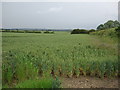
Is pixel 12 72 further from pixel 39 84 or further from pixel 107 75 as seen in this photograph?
pixel 107 75

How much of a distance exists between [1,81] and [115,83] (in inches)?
85.9

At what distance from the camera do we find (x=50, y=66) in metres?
3.29

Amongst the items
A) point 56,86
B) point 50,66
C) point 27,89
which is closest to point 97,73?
point 50,66

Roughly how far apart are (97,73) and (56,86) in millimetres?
1486

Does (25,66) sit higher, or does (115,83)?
(25,66)

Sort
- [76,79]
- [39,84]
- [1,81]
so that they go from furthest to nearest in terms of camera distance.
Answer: [76,79], [1,81], [39,84]

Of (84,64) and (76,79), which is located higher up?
(84,64)

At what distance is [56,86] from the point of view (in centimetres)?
213

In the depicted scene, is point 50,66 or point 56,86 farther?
point 50,66

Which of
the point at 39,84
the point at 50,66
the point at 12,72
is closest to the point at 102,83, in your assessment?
the point at 50,66

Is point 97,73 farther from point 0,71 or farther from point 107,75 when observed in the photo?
Answer: point 0,71

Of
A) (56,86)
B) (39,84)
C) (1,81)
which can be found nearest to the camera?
(56,86)

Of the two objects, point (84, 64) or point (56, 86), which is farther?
point (84, 64)

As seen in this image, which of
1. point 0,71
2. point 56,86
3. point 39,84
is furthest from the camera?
point 0,71
